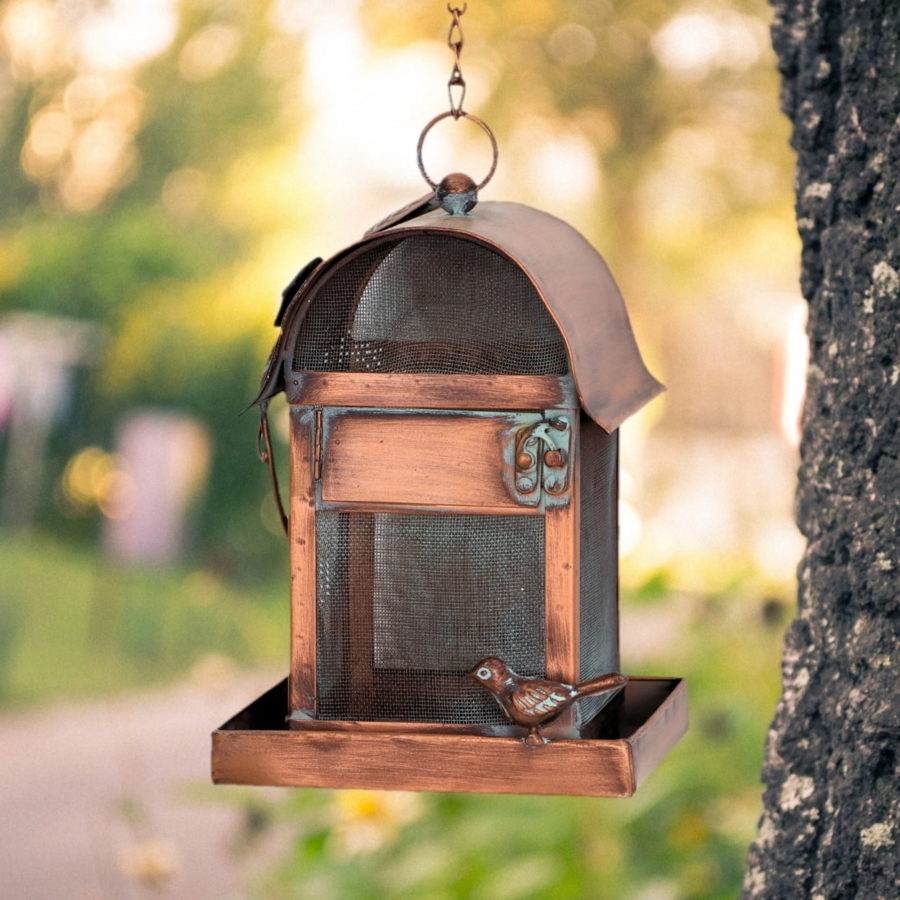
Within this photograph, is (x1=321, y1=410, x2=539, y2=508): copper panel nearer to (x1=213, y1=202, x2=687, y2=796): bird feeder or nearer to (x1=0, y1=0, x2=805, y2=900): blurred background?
(x1=213, y1=202, x2=687, y2=796): bird feeder

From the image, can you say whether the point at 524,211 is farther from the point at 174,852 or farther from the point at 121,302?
the point at 121,302

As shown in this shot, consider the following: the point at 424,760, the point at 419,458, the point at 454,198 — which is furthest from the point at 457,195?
the point at 424,760

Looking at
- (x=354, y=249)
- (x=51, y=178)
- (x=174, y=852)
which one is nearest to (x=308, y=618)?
(x=354, y=249)

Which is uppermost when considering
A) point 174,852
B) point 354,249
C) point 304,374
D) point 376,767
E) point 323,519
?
point 354,249

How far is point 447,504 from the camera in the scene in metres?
1.32

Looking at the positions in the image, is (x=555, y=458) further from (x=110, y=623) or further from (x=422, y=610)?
(x=110, y=623)

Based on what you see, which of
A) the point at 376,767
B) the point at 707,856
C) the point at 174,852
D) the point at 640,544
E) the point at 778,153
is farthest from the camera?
the point at 778,153

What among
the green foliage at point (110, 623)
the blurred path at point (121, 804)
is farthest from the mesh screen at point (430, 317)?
the green foliage at point (110, 623)

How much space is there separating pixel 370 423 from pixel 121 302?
16.7 feet

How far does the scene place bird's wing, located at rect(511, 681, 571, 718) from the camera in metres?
1.28

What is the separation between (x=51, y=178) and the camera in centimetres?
630

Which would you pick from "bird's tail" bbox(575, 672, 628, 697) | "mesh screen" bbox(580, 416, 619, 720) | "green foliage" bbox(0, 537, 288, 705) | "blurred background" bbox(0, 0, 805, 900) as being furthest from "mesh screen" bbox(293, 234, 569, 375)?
"green foliage" bbox(0, 537, 288, 705)

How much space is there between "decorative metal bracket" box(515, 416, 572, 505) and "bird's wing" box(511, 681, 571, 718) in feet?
0.62

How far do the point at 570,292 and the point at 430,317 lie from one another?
0.50ft
